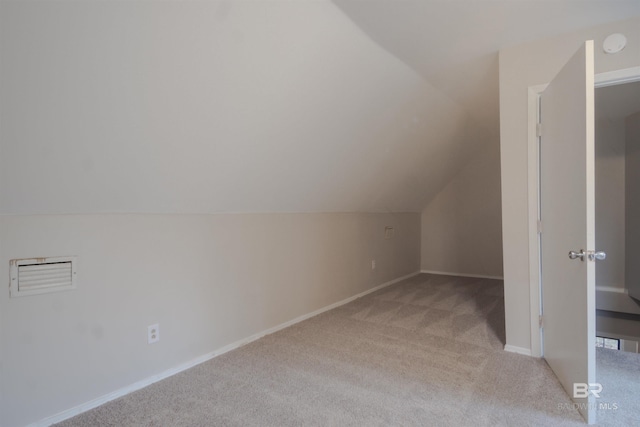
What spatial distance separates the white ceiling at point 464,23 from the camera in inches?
83.1

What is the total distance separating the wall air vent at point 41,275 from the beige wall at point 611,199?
5733 millimetres

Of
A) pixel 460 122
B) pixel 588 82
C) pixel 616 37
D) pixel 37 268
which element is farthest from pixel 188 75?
pixel 460 122

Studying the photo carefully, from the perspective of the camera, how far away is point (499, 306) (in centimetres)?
401

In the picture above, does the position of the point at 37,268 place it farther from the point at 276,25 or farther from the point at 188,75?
the point at 276,25

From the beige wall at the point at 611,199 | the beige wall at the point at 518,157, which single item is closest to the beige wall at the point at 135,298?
the beige wall at the point at 518,157

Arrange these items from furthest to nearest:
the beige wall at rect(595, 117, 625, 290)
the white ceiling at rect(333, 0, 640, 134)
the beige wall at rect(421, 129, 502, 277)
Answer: the beige wall at rect(421, 129, 502, 277), the beige wall at rect(595, 117, 625, 290), the white ceiling at rect(333, 0, 640, 134)

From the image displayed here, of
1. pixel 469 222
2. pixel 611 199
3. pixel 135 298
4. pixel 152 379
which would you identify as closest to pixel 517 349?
pixel 152 379

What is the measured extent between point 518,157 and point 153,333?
2753 mm

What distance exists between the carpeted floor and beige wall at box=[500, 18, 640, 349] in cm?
37

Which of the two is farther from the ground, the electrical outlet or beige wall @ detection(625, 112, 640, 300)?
beige wall @ detection(625, 112, 640, 300)

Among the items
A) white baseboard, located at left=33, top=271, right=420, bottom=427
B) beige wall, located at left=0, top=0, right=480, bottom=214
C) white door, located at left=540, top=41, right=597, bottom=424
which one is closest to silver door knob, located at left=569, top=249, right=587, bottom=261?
white door, located at left=540, top=41, right=597, bottom=424

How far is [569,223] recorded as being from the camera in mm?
2014

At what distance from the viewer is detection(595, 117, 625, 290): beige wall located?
467 cm

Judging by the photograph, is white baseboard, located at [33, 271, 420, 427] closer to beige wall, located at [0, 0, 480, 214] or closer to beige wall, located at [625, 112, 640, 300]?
beige wall, located at [0, 0, 480, 214]
